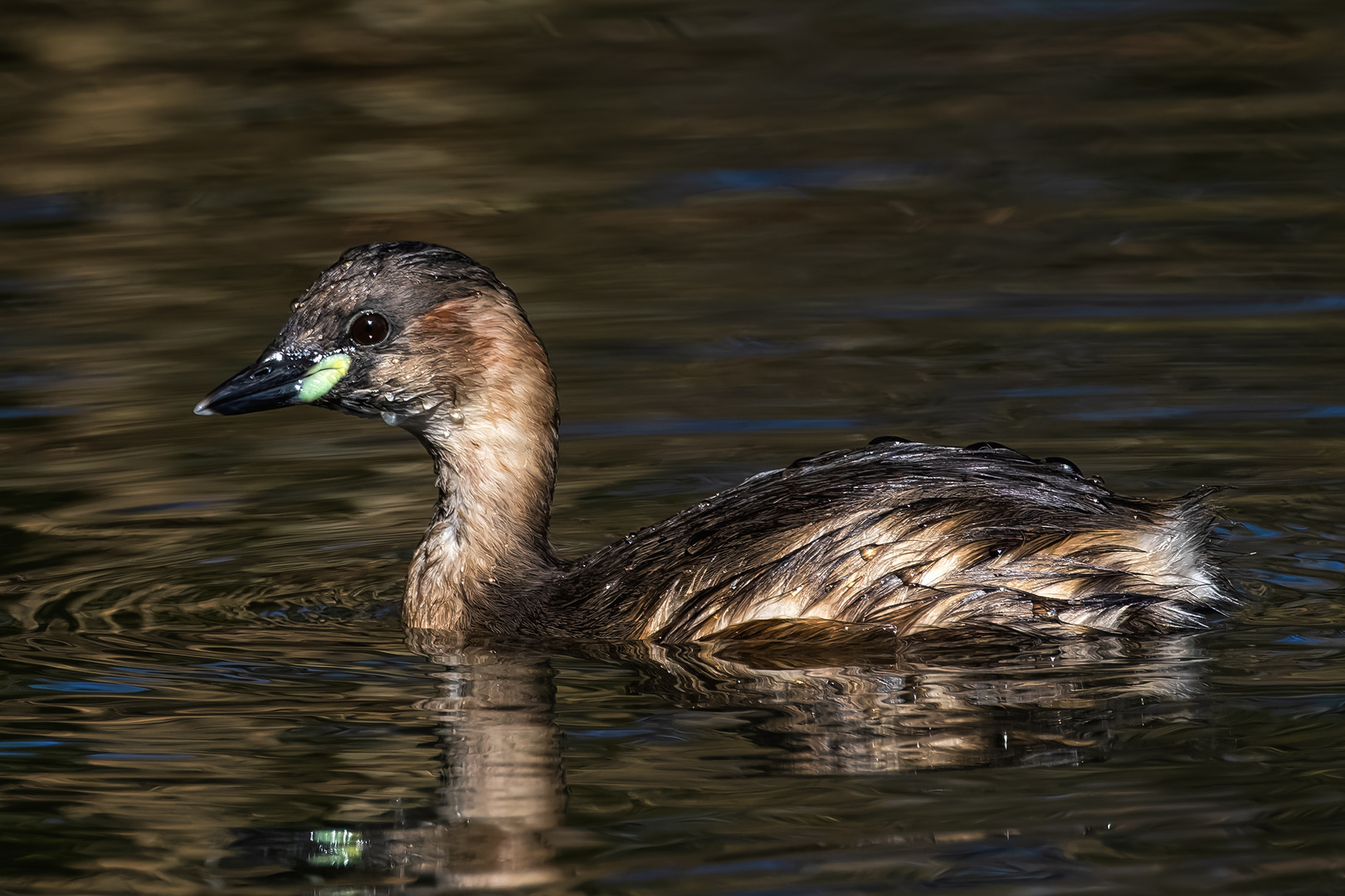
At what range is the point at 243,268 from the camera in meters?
11.5

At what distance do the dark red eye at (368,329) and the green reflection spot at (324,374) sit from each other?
0.22 feet

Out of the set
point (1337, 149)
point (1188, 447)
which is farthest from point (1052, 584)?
point (1337, 149)

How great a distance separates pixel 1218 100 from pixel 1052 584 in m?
8.65

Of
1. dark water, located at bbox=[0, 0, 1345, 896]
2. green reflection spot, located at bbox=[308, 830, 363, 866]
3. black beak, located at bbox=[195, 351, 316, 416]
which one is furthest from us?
black beak, located at bbox=[195, 351, 316, 416]

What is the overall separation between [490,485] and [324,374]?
0.62 metres

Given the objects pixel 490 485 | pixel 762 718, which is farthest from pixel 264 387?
pixel 762 718

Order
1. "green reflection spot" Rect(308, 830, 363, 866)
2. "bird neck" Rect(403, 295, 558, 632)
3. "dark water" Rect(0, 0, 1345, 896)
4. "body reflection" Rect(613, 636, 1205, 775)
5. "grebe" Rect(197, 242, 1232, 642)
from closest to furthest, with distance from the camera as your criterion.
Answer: "green reflection spot" Rect(308, 830, 363, 866)
"dark water" Rect(0, 0, 1345, 896)
"body reflection" Rect(613, 636, 1205, 775)
"grebe" Rect(197, 242, 1232, 642)
"bird neck" Rect(403, 295, 558, 632)

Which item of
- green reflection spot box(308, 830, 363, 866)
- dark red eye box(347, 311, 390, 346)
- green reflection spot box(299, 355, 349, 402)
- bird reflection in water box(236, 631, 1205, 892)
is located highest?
dark red eye box(347, 311, 390, 346)

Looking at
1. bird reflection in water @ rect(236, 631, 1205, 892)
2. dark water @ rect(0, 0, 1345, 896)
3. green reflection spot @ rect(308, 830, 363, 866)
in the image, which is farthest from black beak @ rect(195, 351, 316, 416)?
green reflection spot @ rect(308, 830, 363, 866)

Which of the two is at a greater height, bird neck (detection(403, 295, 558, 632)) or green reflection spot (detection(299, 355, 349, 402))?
green reflection spot (detection(299, 355, 349, 402))

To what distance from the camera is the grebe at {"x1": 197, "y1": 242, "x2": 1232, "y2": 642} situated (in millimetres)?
6008

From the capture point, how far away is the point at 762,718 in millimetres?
5688

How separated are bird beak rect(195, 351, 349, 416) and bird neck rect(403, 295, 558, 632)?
36cm

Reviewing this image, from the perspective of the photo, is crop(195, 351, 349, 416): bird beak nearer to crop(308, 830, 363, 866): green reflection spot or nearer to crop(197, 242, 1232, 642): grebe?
crop(197, 242, 1232, 642): grebe
